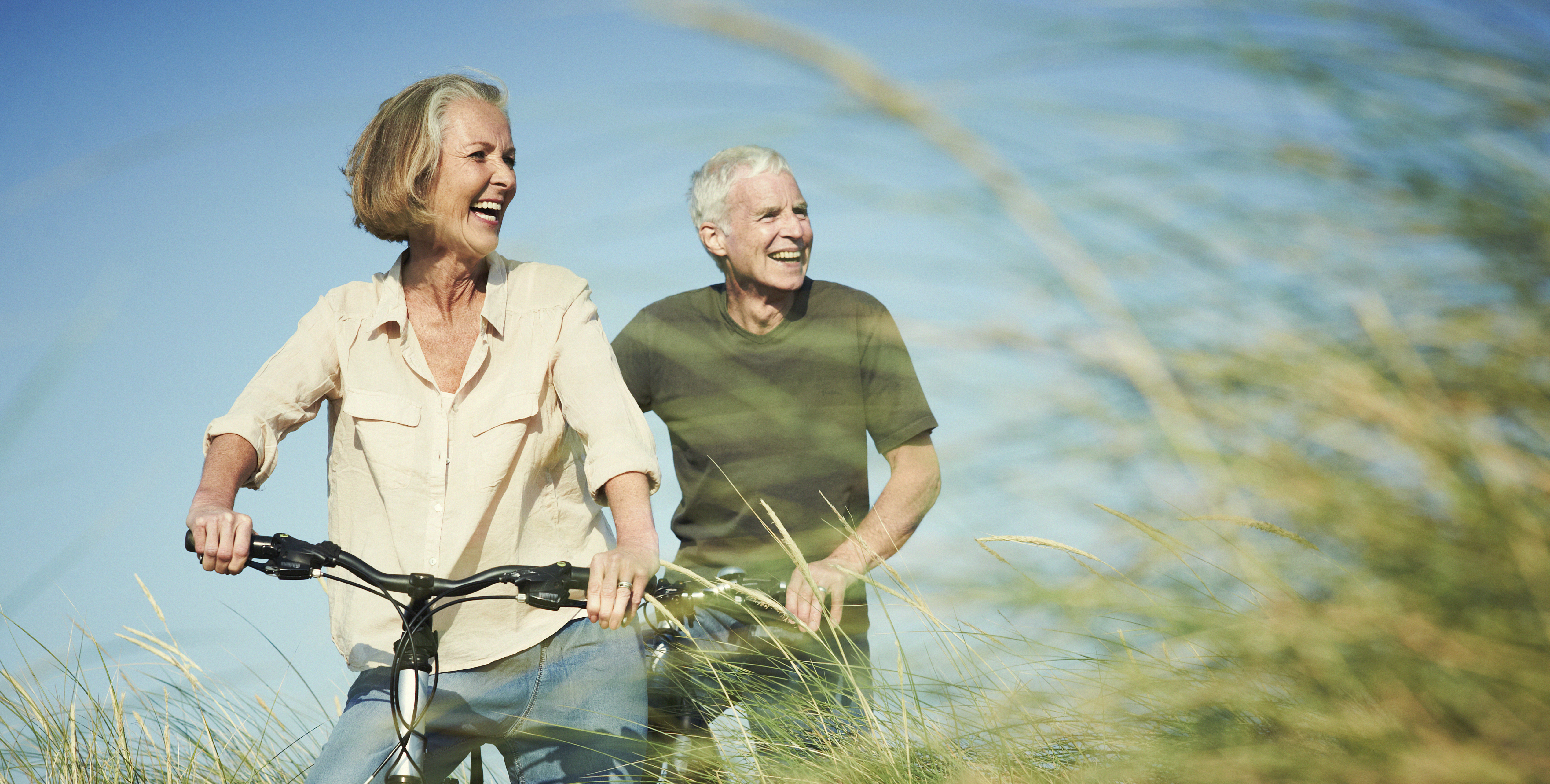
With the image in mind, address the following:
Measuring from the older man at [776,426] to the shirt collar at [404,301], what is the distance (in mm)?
492

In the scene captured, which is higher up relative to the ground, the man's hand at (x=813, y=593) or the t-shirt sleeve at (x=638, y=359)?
the t-shirt sleeve at (x=638, y=359)

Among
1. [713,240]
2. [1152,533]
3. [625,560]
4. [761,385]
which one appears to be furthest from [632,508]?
[713,240]

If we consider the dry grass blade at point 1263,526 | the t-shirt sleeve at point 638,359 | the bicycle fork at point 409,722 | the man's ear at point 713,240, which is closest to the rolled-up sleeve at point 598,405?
the bicycle fork at point 409,722

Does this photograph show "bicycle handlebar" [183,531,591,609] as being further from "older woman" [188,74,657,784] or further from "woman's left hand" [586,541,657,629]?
"older woman" [188,74,657,784]

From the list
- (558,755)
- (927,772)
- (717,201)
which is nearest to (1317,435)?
(927,772)

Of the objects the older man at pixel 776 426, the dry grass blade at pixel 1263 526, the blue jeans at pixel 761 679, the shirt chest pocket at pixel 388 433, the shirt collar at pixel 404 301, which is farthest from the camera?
the shirt collar at pixel 404 301

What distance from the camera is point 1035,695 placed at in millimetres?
892

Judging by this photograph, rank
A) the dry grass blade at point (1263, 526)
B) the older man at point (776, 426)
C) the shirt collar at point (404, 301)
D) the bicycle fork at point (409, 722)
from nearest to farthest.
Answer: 1. the dry grass blade at point (1263, 526)
2. the older man at point (776, 426)
3. the bicycle fork at point (409, 722)
4. the shirt collar at point (404, 301)

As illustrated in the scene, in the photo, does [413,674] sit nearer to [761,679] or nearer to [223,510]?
[223,510]

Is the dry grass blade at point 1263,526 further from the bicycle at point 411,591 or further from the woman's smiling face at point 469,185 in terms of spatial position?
the woman's smiling face at point 469,185

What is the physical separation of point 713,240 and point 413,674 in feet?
6.38

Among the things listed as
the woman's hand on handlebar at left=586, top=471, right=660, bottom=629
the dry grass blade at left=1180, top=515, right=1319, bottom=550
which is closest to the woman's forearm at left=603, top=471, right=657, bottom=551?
the woman's hand on handlebar at left=586, top=471, right=660, bottom=629

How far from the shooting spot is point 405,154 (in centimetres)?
217

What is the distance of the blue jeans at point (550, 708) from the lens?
1.96 m
